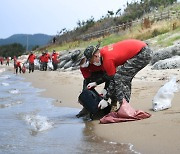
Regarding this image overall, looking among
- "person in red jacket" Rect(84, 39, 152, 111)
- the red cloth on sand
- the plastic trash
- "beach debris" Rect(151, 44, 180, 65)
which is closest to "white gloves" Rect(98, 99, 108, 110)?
"person in red jacket" Rect(84, 39, 152, 111)

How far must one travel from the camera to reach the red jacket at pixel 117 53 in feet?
20.5

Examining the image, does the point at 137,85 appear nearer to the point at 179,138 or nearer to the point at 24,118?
the point at 24,118

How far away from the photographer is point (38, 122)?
21.9 ft

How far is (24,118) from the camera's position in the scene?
7312 millimetres

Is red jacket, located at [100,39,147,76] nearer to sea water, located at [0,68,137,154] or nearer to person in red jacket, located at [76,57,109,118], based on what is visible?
person in red jacket, located at [76,57,109,118]

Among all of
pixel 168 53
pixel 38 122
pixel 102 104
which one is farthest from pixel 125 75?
pixel 168 53

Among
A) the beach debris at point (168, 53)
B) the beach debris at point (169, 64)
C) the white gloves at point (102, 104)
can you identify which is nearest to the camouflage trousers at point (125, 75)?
the white gloves at point (102, 104)

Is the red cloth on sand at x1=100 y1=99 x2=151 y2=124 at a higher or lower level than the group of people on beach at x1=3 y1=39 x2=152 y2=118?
lower

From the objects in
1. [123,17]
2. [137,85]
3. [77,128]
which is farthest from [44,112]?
[123,17]

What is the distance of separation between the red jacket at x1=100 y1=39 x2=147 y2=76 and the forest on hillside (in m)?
39.3

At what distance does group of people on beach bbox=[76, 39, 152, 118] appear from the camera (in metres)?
6.34

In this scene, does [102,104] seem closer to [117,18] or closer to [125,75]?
[125,75]

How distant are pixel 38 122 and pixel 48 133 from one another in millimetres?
867

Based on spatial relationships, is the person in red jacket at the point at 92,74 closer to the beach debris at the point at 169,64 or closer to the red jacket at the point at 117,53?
the red jacket at the point at 117,53
